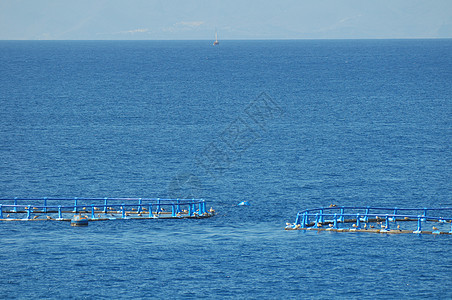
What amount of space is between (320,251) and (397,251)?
6.76m

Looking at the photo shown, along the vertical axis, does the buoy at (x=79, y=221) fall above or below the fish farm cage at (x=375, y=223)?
below

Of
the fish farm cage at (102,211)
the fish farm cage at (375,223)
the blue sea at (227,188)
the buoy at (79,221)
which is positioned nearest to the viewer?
the blue sea at (227,188)

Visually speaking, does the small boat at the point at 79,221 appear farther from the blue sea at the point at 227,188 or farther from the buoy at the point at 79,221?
the blue sea at the point at 227,188

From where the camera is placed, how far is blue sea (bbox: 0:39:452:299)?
5822 cm

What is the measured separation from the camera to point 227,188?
90562mm

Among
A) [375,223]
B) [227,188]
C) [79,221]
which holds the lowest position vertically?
[227,188]

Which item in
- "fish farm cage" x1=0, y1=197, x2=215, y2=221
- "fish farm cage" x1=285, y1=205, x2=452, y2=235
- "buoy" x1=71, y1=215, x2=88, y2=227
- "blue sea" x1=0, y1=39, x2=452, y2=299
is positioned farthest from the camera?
"fish farm cage" x1=0, y1=197, x2=215, y2=221

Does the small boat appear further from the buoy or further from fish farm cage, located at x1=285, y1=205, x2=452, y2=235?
fish farm cage, located at x1=285, y1=205, x2=452, y2=235

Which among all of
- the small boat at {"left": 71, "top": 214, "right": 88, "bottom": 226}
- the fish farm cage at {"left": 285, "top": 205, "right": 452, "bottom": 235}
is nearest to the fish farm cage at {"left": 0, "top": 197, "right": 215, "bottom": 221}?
the small boat at {"left": 71, "top": 214, "right": 88, "bottom": 226}

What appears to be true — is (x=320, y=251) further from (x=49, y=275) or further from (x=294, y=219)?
(x=49, y=275)

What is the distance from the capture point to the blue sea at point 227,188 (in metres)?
58.2

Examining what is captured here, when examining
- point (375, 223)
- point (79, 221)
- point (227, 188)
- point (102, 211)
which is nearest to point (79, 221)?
point (79, 221)

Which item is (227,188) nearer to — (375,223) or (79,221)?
(375,223)

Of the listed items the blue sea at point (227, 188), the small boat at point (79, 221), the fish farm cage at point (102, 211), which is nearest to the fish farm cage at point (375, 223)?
the blue sea at point (227, 188)
